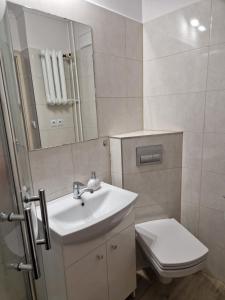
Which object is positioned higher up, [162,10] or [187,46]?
[162,10]

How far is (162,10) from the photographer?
61.7 inches

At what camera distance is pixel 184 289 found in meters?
1.59

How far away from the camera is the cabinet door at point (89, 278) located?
1.03 meters

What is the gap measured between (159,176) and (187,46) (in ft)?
3.32

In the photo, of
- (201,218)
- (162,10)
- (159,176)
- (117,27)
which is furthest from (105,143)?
(162,10)

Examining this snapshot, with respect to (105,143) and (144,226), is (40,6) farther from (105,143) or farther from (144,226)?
(144,226)

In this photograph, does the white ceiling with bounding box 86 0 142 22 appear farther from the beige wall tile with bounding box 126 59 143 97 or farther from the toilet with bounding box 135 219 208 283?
the toilet with bounding box 135 219 208 283

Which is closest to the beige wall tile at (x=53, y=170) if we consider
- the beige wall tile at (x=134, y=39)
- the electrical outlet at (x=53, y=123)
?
the electrical outlet at (x=53, y=123)

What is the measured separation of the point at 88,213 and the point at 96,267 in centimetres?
32

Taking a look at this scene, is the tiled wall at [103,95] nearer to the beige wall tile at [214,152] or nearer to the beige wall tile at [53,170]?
the beige wall tile at [53,170]

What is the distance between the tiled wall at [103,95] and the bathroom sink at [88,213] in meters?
0.14

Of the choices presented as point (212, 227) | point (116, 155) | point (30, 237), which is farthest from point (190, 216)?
point (30, 237)

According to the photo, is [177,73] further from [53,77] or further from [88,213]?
[88,213]

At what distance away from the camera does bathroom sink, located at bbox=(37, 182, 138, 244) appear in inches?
37.8
